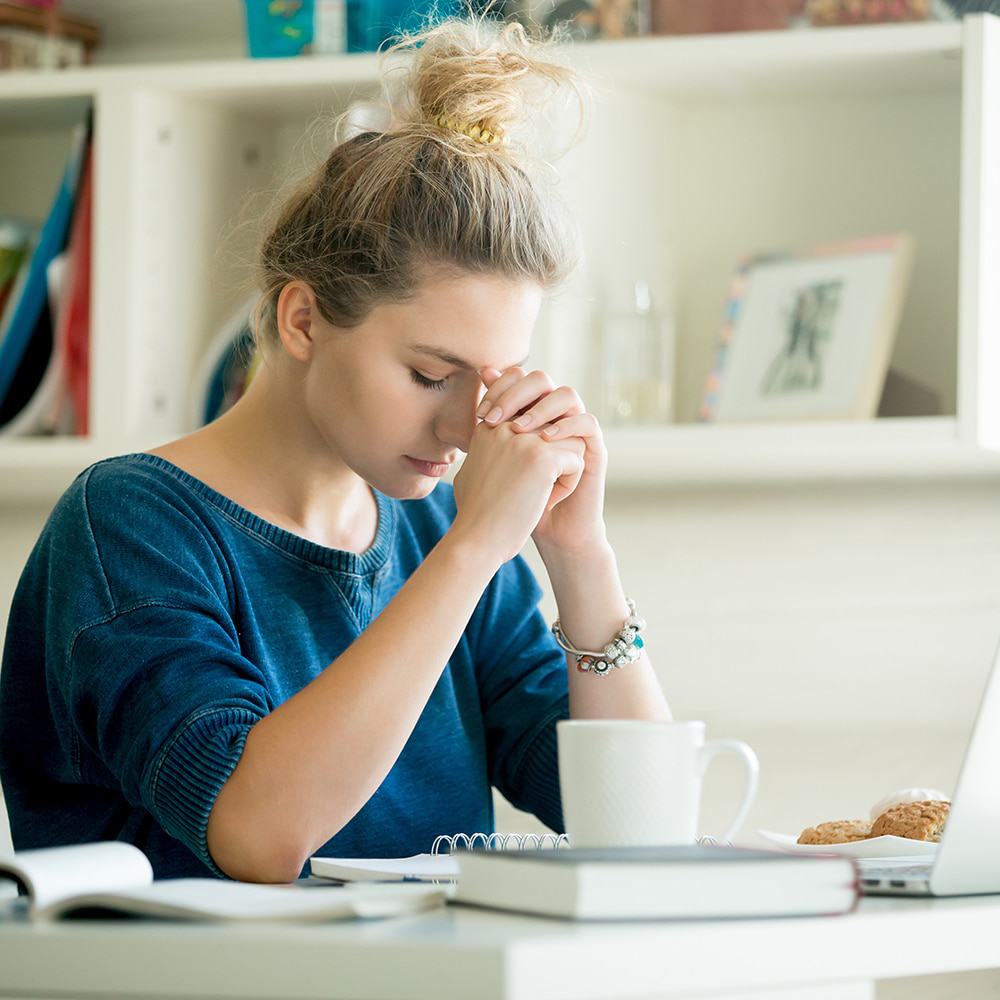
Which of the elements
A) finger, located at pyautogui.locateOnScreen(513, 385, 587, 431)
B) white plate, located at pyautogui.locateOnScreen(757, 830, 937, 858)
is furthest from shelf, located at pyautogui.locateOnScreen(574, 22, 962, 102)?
white plate, located at pyautogui.locateOnScreen(757, 830, 937, 858)

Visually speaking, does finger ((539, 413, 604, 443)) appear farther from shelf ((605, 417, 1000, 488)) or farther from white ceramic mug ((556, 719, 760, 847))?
shelf ((605, 417, 1000, 488))

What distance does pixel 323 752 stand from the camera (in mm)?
1001

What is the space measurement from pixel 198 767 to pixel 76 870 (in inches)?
Result: 11.9

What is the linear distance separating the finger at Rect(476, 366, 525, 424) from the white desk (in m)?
0.59

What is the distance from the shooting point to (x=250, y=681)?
1.10m

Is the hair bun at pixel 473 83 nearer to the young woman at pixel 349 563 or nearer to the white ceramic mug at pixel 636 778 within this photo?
the young woman at pixel 349 563

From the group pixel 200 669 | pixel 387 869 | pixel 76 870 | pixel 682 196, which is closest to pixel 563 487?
pixel 200 669

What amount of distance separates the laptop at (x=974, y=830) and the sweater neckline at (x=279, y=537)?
65 centimetres

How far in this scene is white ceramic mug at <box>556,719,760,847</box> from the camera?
77cm

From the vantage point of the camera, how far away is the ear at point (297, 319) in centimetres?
131

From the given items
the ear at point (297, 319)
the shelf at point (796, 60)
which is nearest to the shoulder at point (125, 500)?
the ear at point (297, 319)

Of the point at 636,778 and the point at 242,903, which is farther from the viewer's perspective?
the point at 636,778

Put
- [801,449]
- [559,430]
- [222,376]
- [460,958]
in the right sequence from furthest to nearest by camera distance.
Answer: [222,376] → [801,449] → [559,430] → [460,958]

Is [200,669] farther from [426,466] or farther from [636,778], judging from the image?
[636,778]
